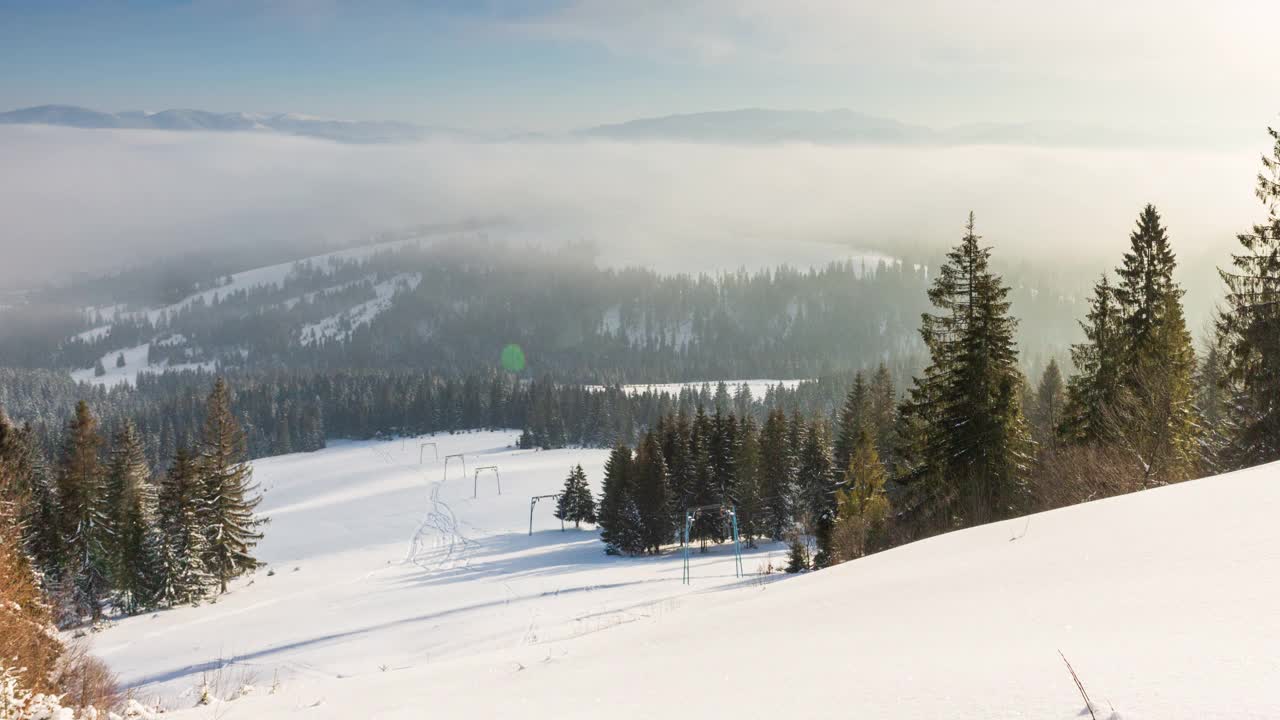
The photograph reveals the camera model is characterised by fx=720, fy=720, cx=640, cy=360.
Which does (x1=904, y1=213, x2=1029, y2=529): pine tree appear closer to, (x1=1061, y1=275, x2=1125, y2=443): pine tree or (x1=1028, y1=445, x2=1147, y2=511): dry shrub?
(x1=1028, y1=445, x2=1147, y2=511): dry shrub

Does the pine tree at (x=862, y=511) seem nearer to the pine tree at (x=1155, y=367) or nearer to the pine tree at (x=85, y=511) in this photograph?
the pine tree at (x=1155, y=367)

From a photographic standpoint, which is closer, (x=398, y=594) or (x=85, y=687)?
(x=85, y=687)

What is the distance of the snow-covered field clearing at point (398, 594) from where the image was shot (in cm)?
2314

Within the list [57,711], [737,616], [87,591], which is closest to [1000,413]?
[737,616]

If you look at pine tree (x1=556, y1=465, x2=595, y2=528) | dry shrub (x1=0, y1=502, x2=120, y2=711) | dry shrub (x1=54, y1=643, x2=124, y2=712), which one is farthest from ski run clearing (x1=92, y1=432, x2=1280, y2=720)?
pine tree (x1=556, y1=465, x2=595, y2=528)

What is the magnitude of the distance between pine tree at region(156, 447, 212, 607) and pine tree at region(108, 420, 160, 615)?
2.80ft

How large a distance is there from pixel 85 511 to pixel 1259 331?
188ft

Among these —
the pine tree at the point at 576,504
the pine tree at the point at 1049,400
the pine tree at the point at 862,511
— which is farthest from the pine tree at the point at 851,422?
the pine tree at the point at 576,504

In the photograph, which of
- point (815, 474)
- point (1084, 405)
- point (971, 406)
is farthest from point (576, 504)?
point (971, 406)

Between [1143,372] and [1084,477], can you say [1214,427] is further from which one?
[1084,477]

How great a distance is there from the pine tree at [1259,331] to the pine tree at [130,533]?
173 feet

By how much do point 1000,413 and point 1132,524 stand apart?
15.7 meters

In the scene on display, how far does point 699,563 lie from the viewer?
156 feet

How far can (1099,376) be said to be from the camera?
28219 millimetres
